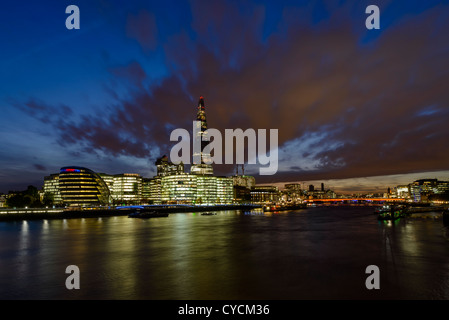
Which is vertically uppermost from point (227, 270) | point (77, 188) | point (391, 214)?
point (77, 188)

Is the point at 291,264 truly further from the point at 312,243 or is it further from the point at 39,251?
the point at 39,251

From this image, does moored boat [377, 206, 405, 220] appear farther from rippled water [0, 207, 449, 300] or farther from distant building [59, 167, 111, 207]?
distant building [59, 167, 111, 207]

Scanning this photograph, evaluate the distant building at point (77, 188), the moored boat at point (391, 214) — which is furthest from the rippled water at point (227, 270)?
the distant building at point (77, 188)

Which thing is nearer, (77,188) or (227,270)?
(227,270)

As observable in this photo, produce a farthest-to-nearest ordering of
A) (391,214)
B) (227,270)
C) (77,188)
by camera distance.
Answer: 1. (77,188)
2. (391,214)
3. (227,270)

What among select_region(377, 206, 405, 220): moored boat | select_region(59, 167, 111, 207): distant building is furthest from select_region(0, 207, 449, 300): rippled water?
select_region(59, 167, 111, 207): distant building

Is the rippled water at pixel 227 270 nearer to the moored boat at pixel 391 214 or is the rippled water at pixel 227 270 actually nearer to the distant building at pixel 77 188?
the moored boat at pixel 391 214

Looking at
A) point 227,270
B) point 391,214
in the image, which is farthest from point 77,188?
point 227,270

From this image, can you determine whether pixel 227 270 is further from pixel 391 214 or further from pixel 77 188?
pixel 77 188

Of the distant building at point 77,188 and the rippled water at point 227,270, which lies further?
the distant building at point 77,188
